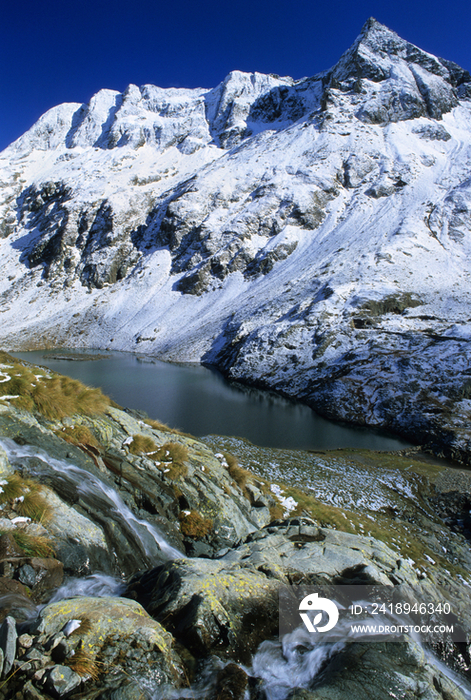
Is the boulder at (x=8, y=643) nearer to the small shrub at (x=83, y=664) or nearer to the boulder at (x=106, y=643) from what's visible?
the boulder at (x=106, y=643)

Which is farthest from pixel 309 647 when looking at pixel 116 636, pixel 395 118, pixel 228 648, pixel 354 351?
pixel 395 118

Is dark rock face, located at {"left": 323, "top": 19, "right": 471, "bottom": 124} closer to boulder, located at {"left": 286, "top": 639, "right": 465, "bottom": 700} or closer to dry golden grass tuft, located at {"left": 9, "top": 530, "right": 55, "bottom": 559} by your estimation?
boulder, located at {"left": 286, "top": 639, "right": 465, "bottom": 700}

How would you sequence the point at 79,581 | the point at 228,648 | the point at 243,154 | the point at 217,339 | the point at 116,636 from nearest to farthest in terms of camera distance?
the point at 116,636, the point at 228,648, the point at 79,581, the point at 217,339, the point at 243,154

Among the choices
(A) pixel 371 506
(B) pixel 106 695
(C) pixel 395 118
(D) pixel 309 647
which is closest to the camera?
(B) pixel 106 695

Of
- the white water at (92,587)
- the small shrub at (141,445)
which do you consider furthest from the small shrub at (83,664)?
the small shrub at (141,445)

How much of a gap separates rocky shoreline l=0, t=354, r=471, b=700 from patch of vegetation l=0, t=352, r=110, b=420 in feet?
0.19

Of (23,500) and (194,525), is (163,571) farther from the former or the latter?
(23,500)

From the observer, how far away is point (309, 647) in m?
5.97

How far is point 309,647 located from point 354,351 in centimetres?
4500

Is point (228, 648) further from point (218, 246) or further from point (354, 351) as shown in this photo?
point (218, 246)

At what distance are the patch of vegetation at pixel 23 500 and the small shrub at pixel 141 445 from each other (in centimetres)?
408

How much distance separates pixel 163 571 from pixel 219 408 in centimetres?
3122

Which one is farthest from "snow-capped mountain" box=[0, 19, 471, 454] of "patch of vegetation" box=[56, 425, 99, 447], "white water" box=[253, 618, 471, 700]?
"patch of vegetation" box=[56, 425, 99, 447]

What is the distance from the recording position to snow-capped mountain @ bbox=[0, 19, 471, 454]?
157 ft
